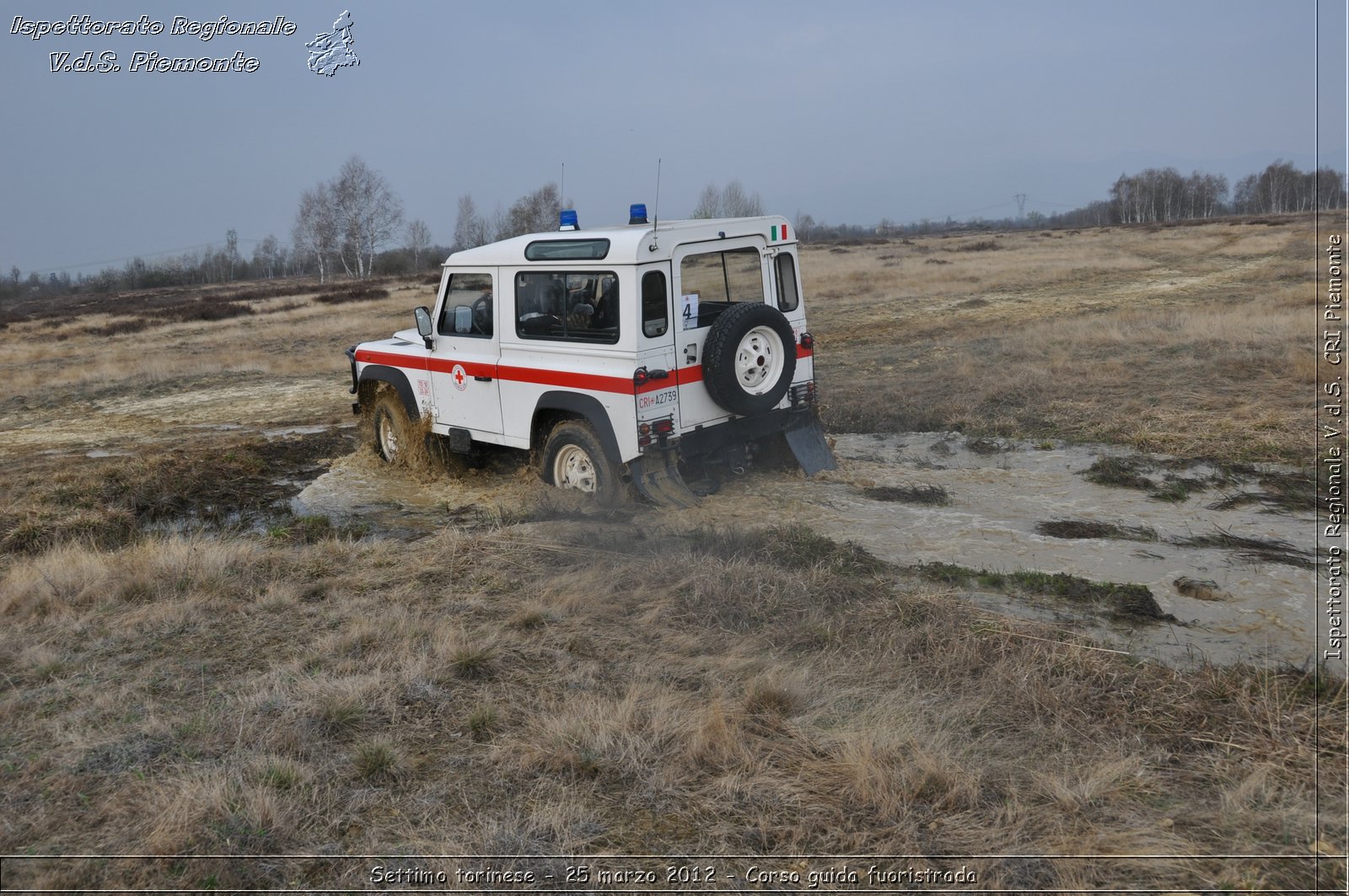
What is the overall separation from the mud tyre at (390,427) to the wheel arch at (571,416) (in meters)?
2.13

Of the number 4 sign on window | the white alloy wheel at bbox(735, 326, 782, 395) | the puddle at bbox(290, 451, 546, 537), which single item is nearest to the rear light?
the white alloy wheel at bbox(735, 326, 782, 395)

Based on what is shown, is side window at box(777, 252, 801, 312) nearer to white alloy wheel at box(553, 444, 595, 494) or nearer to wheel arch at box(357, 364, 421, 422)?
white alloy wheel at box(553, 444, 595, 494)

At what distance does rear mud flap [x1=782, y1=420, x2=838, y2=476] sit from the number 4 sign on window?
5.15 ft

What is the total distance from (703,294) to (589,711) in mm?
4621

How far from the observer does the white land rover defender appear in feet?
24.2

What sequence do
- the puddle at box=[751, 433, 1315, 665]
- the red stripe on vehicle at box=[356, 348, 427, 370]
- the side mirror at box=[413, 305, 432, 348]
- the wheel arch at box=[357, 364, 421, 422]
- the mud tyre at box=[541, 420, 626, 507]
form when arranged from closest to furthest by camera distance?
the puddle at box=[751, 433, 1315, 665]
the mud tyre at box=[541, 420, 626, 507]
the side mirror at box=[413, 305, 432, 348]
the red stripe on vehicle at box=[356, 348, 427, 370]
the wheel arch at box=[357, 364, 421, 422]

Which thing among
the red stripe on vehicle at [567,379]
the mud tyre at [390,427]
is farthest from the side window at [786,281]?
the mud tyre at [390,427]

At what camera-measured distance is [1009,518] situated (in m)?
7.11

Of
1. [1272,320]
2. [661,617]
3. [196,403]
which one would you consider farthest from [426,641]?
[1272,320]

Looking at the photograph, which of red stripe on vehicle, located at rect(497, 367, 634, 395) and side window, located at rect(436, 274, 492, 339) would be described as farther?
side window, located at rect(436, 274, 492, 339)

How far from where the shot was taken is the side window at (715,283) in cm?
762

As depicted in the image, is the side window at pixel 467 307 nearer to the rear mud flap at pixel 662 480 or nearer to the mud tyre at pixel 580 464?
the mud tyre at pixel 580 464

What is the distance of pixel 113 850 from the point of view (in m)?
3.29

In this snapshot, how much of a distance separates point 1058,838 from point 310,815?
2.75 m
